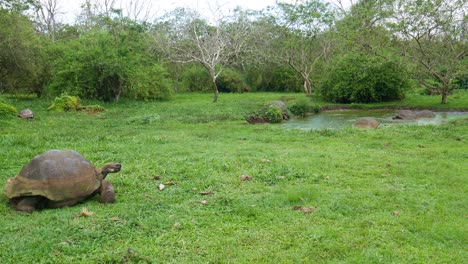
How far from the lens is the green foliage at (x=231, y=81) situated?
1430 inches

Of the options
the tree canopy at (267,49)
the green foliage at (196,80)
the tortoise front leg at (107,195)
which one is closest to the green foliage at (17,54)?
the tree canopy at (267,49)

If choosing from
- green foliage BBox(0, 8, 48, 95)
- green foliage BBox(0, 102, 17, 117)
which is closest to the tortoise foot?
green foliage BBox(0, 102, 17, 117)

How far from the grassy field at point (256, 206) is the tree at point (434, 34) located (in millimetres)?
10737

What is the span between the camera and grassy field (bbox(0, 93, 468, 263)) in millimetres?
4293

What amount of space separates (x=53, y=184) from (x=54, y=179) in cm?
6

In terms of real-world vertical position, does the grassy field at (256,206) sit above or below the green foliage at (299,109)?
below

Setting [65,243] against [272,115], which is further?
[272,115]

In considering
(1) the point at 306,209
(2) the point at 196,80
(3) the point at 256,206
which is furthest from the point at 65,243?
(2) the point at 196,80

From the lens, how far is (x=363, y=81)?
24.2 metres

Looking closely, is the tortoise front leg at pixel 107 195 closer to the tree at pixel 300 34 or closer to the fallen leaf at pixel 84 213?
the fallen leaf at pixel 84 213

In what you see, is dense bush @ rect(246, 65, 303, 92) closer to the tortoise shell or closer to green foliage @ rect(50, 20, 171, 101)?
green foliage @ rect(50, 20, 171, 101)

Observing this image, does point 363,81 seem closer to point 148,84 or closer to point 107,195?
point 148,84

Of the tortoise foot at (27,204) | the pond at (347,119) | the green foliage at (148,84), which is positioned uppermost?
the green foliage at (148,84)

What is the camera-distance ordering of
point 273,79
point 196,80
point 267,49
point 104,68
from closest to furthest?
point 104,68 → point 267,49 → point 196,80 → point 273,79
